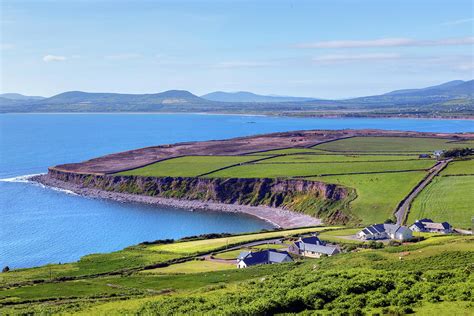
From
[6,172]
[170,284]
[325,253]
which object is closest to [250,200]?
[325,253]

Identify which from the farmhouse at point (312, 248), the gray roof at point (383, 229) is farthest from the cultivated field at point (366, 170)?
the farmhouse at point (312, 248)

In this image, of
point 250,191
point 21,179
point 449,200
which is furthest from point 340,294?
point 21,179

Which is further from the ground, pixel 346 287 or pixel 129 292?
pixel 346 287

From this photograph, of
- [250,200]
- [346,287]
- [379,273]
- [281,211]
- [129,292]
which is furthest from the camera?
[250,200]

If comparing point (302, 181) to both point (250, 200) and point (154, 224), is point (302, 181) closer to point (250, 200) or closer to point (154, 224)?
point (250, 200)

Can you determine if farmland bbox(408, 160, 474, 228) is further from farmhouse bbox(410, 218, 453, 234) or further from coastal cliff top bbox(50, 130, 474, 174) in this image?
coastal cliff top bbox(50, 130, 474, 174)

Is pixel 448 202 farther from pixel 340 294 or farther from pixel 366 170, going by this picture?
pixel 340 294

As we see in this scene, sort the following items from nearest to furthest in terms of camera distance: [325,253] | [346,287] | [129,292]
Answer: [346,287] → [129,292] → [325,253]
